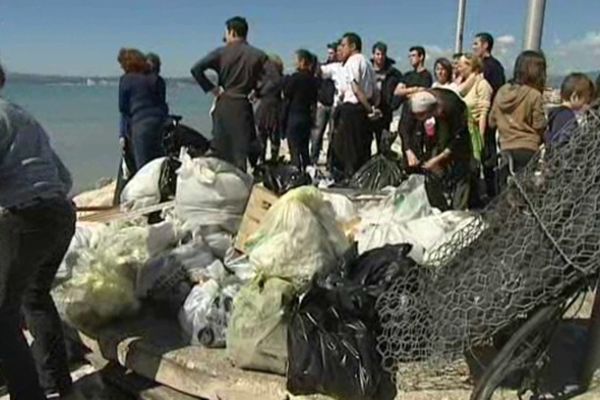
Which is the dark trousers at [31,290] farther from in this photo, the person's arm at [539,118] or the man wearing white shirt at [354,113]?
the man wearing white shirt at [354,113]

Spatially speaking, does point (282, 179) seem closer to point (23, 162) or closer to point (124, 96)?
point (23, 162)

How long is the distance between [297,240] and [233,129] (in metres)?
3.22

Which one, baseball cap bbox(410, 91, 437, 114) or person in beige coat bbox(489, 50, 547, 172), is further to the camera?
person in beige coat bbox(489, 50, 547, 172)

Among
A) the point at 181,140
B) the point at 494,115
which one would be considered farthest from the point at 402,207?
the point at 181,140

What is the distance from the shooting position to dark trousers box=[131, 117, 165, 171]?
752 cm

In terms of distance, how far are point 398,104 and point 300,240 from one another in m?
4.71

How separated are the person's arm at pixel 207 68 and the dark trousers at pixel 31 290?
3461 millimetres

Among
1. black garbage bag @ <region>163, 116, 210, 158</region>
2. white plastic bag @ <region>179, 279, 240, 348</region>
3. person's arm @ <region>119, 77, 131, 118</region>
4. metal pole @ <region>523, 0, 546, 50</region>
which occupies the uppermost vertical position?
metal pole @ <region>523, 0, 546, 50</region>

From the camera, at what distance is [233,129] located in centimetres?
715

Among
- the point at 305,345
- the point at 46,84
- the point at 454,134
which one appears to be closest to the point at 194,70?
the point at 454,134

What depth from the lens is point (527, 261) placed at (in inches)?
119

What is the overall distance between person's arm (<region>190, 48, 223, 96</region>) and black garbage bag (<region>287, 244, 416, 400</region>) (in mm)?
3611

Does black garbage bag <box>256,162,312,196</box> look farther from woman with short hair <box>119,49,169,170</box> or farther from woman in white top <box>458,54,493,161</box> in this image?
woman in white top <box>458,54,493,161</box>

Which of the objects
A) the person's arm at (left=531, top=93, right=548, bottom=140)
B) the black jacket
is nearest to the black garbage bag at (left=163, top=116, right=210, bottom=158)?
the black jacket
